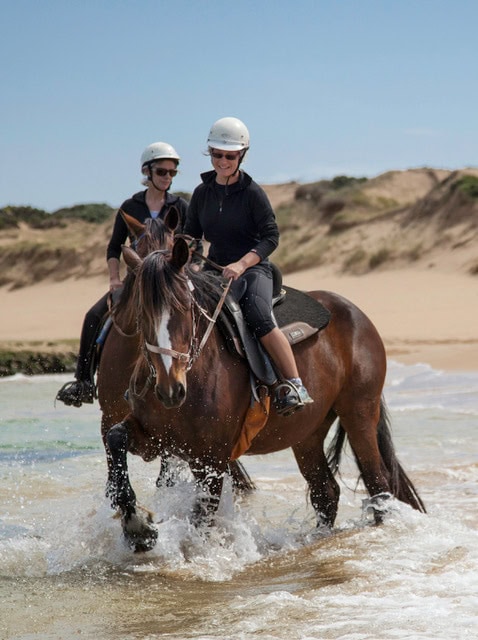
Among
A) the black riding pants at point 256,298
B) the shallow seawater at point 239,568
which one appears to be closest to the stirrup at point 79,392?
the shallow seawater at point 239,568

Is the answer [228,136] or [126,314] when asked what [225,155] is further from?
[126,314]

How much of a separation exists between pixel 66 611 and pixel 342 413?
2817 millimetres

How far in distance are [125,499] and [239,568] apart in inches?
36.3

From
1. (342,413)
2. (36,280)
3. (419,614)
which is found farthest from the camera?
(36,280)

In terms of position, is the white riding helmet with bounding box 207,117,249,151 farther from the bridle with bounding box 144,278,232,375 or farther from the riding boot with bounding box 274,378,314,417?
the riding boot with bounding box 274,378,314,417

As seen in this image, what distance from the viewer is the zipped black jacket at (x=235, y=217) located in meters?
6.85

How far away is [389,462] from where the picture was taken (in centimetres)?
804

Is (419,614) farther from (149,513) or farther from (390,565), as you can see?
(149,513)

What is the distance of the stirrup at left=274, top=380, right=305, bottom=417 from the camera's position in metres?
6.66

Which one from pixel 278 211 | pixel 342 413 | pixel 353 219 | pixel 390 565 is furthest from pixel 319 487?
pixel 278 211

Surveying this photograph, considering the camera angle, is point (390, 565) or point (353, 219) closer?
point (390, 565)

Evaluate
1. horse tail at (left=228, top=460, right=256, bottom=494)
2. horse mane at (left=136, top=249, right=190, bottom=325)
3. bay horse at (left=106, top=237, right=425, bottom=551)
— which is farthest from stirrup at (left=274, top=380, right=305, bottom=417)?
horse tail at (left=228, top=460, right=256, bottom=494)

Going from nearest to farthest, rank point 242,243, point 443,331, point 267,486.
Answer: point 242,243, point 267,486, point 443,331

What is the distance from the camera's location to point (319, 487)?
8039 mm
